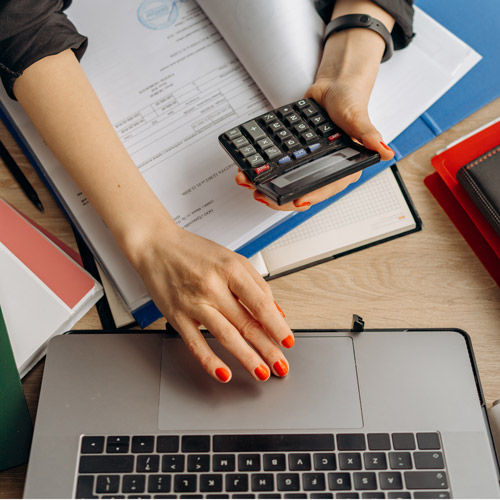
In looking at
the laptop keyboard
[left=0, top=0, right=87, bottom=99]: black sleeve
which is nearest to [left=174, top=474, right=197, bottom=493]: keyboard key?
the laptop keyboard

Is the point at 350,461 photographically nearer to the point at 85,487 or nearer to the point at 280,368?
the point at 280,368

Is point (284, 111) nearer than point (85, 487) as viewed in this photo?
No

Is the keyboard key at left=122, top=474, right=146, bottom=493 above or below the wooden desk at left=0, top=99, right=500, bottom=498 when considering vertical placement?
above

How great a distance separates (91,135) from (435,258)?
1.29ft

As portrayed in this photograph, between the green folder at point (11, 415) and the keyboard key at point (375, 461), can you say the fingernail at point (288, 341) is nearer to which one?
the keyboard key at point (375, 461)

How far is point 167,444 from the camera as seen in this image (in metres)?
0.43

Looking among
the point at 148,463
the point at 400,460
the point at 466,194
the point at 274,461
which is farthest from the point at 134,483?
the point at 466,194

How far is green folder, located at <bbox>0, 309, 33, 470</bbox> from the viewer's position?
0.43 m

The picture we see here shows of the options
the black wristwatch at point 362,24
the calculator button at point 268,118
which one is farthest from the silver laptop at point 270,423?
the black wristwatch at point 362,24

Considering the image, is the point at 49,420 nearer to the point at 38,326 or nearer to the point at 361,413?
the point at 38,326

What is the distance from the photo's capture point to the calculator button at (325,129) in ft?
1.68

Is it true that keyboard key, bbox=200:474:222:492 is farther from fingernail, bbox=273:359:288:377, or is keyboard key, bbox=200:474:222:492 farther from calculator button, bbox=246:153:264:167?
calculator button, bbox=246:153:264:167

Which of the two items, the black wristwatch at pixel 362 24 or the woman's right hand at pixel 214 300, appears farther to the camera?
the black wristwatch at pixel 362 24

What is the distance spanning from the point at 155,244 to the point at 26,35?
272 mm
